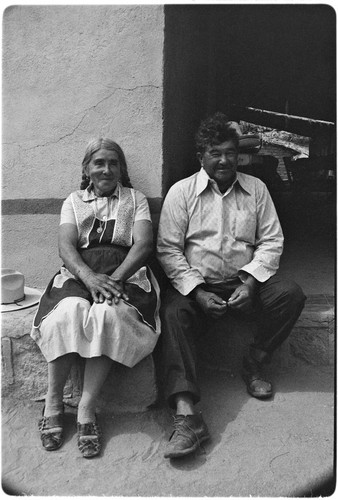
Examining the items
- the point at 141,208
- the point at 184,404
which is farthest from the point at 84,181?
the point at 184,404

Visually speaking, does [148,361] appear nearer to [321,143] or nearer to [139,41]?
[139,41]

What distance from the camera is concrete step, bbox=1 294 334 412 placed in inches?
114

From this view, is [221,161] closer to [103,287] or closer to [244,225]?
[244,225]

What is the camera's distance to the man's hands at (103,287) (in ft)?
8.75

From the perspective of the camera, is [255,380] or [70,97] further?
[70,97]

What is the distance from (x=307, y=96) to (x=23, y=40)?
19.1ft

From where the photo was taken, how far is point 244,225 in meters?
3.17

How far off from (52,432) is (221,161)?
181 cm

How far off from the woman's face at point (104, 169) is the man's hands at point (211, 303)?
834 mm

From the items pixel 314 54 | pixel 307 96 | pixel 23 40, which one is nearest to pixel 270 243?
pixel 23 40

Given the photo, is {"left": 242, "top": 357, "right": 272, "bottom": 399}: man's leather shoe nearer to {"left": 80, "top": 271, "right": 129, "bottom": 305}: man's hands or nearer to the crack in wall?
{"left": 80, "top": 271, "right": 129, "bottom": 305}: man's hands

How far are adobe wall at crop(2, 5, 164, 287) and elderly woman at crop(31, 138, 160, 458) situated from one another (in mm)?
266

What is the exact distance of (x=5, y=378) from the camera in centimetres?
302

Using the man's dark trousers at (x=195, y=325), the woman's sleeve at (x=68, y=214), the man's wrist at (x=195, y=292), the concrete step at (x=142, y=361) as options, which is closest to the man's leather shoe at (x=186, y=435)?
the man's dark trousers at (x=195, y=325)
